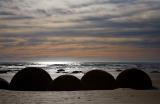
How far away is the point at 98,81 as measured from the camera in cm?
2848

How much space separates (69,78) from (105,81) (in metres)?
3.40

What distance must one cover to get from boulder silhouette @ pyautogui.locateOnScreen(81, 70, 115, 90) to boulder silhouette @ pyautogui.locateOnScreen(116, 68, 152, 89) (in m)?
1.12

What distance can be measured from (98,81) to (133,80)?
3182 millimetres

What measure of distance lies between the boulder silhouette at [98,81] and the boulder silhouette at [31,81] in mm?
3311

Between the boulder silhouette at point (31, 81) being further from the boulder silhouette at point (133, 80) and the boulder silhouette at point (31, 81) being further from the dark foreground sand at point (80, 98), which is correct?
the boulder silhouette at point (133, 80)

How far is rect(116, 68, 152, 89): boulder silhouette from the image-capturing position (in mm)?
28859

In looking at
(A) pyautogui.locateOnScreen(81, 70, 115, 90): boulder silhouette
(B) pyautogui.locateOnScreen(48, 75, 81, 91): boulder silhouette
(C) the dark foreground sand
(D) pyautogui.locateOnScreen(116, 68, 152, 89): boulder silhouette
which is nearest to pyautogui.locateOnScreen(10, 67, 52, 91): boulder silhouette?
(B) pyautogui.locateOnScreen(48, 75, 81, 91): boulder silhouette

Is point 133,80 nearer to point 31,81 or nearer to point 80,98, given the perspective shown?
point 31,81

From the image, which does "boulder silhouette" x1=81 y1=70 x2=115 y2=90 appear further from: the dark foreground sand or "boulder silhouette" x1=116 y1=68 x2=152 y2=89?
the dark foreground sand

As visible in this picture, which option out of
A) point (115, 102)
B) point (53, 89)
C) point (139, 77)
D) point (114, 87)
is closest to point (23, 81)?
point (53, 89)

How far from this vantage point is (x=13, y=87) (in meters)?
27.8

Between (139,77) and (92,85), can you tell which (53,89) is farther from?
(139,77)

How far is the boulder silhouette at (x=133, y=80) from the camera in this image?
1136 inches

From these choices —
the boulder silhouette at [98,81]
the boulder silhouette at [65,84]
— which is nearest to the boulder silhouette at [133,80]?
the boulder silhouette at [98,81]
